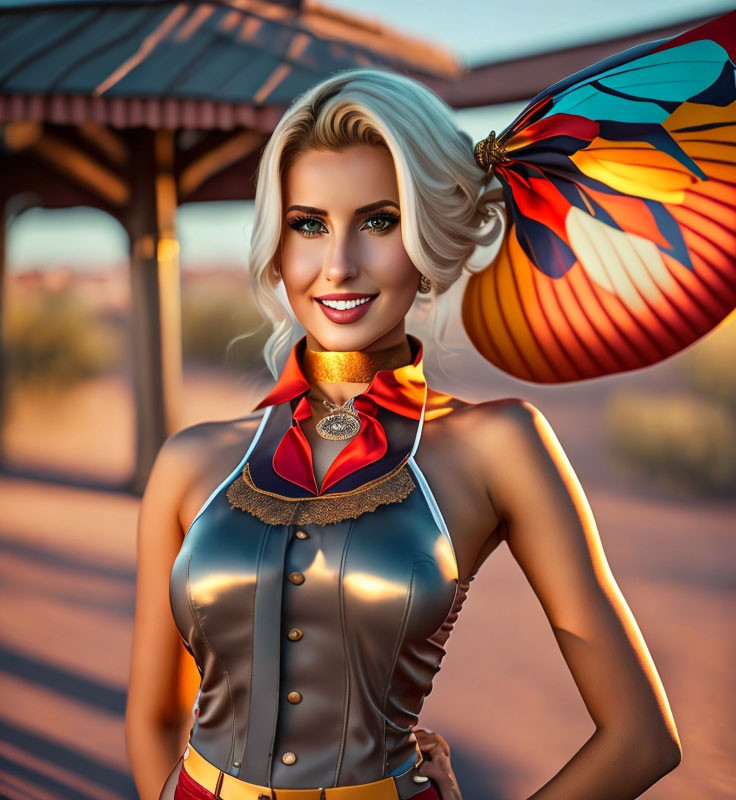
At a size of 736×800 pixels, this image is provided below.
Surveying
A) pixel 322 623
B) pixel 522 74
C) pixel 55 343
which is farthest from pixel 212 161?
pixel 55 343

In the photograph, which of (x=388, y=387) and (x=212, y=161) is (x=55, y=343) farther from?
(x=388, y=387)

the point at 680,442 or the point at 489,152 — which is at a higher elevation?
the point at 489,152

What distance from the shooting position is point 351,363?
1.52m

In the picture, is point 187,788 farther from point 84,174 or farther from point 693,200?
point 84,174

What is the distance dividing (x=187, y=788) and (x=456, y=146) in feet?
3.61

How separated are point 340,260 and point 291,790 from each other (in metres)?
0.78

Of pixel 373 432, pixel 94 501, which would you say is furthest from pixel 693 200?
pixel 94 501

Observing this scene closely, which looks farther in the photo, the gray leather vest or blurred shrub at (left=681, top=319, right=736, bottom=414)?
blurred shrub at (left=681, top=319, right=736, bottom=414)

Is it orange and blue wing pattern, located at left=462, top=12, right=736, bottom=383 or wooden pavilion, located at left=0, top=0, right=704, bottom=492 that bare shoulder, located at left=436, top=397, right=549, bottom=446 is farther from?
wooden pavilion, located at left=0, top=0, right=704, bottom=492

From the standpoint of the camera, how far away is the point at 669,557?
20.8 ft

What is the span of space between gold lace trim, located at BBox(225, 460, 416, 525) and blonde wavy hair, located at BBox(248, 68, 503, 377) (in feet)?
1.13

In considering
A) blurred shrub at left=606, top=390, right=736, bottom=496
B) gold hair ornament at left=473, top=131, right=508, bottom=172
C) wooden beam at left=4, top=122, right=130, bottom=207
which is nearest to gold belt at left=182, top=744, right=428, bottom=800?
gold hair ornament at left=473, top=131, right=508, bottom=172

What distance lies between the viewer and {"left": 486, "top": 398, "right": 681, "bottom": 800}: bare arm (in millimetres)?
1268

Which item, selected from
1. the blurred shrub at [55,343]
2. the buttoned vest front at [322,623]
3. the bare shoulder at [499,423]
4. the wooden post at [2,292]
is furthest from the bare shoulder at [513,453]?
the blurred shrub at [55,343]
